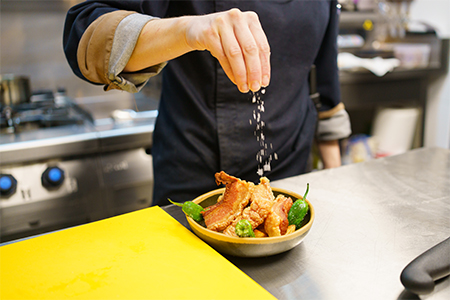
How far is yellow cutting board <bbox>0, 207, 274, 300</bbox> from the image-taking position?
511mm

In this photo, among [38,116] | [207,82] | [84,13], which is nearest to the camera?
[84,13]

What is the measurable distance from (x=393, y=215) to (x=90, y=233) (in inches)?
24.1

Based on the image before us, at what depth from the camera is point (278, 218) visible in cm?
61

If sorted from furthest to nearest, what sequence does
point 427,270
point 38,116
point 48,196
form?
point 38,116 < point 48,196 < point 427,270

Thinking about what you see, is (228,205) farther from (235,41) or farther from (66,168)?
(66,168)

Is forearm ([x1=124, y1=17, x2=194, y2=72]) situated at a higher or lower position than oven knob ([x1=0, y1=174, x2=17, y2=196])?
higher

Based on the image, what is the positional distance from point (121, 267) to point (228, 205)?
208mm

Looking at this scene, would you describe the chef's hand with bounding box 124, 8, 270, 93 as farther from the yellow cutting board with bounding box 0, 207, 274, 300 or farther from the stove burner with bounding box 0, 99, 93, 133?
the stove burner with bounding box 0, 99, 93, 133

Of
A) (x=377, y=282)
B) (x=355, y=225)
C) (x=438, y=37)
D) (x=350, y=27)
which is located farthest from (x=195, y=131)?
(x=438, y=37)

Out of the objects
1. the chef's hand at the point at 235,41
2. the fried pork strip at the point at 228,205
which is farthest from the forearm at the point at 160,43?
the fried pork strip at the point at 228,205

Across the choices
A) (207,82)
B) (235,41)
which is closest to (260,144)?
(207,82)

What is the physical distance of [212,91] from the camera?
102 cm

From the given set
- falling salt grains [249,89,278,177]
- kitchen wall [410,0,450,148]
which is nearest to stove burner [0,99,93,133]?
falling salt grains [249,89,278,177]

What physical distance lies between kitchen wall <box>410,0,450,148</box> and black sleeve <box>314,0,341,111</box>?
1.75 meters
